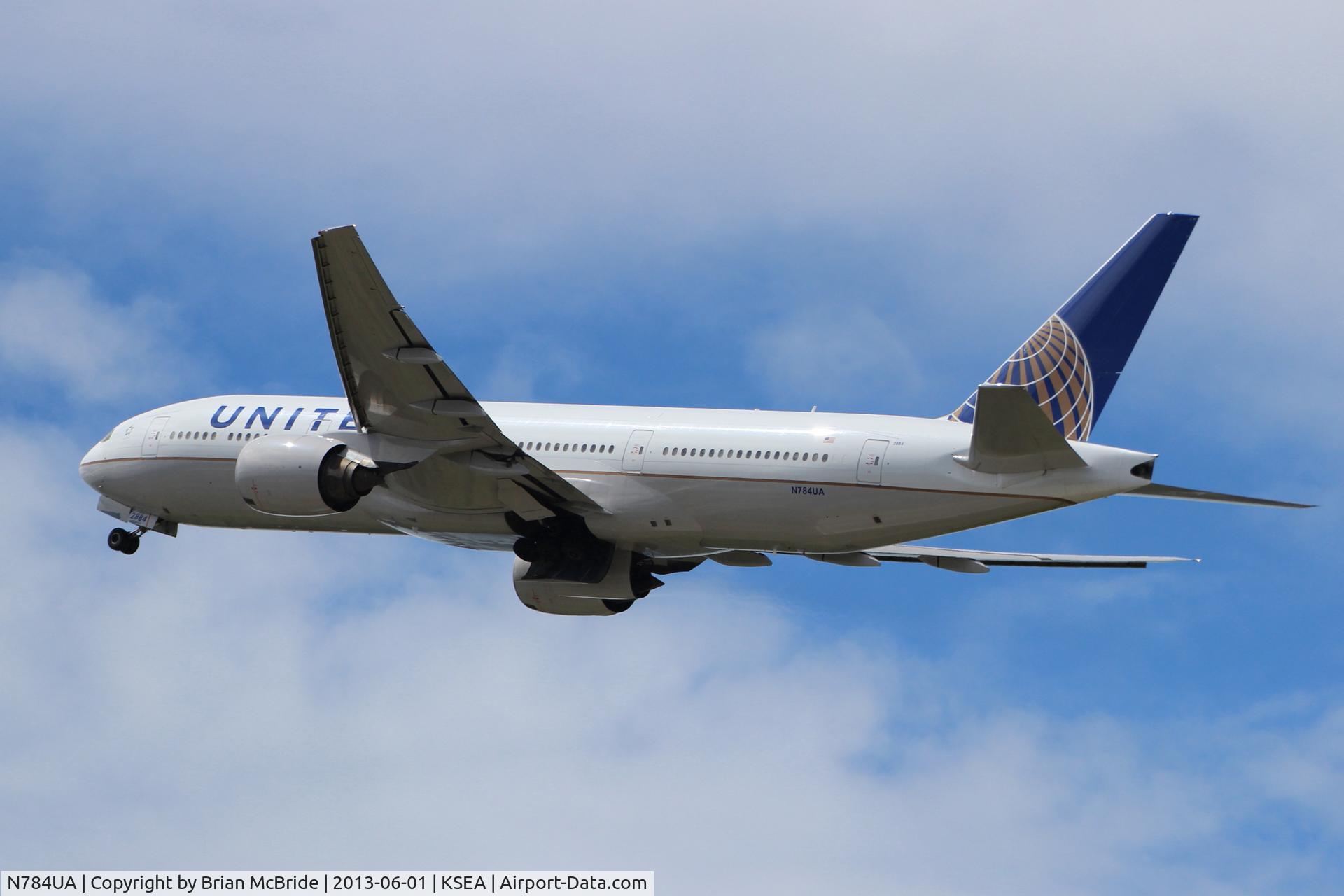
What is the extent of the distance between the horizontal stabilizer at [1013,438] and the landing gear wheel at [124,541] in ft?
55.8

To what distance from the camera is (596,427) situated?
30.3 m

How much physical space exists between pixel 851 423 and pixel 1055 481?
3644 millimetres

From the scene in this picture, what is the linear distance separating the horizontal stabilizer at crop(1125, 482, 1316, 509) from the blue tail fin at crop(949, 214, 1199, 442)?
1811 mm

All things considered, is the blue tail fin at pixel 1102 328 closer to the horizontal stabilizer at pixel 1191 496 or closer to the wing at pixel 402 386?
the horizontal stabilizer at pixel 1191 496

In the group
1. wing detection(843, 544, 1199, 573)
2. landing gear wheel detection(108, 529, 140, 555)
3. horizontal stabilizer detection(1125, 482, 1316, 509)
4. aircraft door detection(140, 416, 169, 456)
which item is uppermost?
aircraft door detection(140, 416, 169, 456)

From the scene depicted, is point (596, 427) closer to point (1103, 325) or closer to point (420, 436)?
point (420, 436)

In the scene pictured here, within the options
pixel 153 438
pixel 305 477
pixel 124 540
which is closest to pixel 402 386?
pixel 305 477

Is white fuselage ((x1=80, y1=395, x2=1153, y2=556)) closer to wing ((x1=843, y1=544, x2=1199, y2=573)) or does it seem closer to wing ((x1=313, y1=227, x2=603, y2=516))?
wing ((x1=313, y1=227, x2=603, y2=516))

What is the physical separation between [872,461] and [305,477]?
29.1ft

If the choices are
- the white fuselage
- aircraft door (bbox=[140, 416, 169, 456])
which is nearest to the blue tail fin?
the white fuselage

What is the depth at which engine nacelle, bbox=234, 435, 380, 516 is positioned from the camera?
28094 mm

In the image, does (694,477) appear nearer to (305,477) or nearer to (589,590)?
(589,590)

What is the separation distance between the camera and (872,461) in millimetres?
27578

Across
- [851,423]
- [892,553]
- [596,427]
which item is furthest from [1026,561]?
[596,427]
